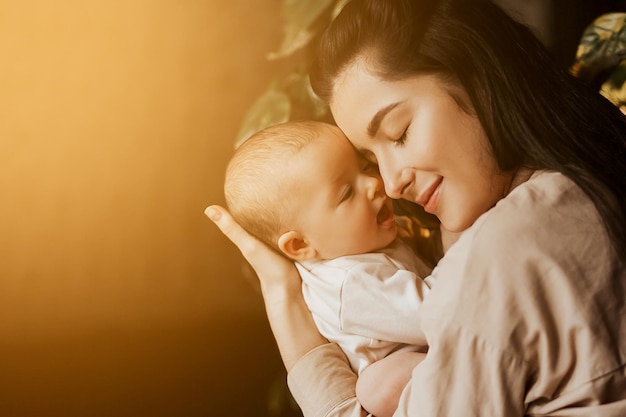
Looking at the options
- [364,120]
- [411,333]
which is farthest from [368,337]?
[364,120]

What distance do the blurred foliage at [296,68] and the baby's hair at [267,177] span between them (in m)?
0.03

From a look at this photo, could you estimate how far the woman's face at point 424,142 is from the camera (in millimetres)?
1059

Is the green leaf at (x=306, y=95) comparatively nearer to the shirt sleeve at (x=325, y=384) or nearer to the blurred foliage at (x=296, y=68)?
the blurred foliage at (x=296, y=68)

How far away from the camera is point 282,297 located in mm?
1146

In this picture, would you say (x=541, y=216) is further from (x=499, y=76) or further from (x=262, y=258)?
(x=262, y=258)

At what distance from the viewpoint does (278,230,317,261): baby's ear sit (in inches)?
43.7

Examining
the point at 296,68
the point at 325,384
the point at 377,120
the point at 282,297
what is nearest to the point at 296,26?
the point at 296,68

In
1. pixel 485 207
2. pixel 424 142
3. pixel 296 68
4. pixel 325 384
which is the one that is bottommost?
pixel 325 384

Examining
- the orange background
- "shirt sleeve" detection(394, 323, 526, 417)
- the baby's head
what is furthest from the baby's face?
"shirt sleeve" detection(394, 323, 526, 417)

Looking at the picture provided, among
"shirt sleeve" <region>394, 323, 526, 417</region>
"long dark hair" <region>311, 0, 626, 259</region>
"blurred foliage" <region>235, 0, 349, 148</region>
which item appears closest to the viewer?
"shirt sleeve" <region>394, 323, 526, 417</region>

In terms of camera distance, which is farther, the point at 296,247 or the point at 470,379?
the point at 296,247

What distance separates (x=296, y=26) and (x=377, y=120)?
0.72 ft

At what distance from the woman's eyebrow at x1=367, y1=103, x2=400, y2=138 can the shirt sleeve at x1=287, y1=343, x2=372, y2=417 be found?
0.35 metres

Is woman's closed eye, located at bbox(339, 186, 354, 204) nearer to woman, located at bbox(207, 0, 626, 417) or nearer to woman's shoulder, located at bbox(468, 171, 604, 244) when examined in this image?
woman, located at bbox(207, 0, 626, 417)
